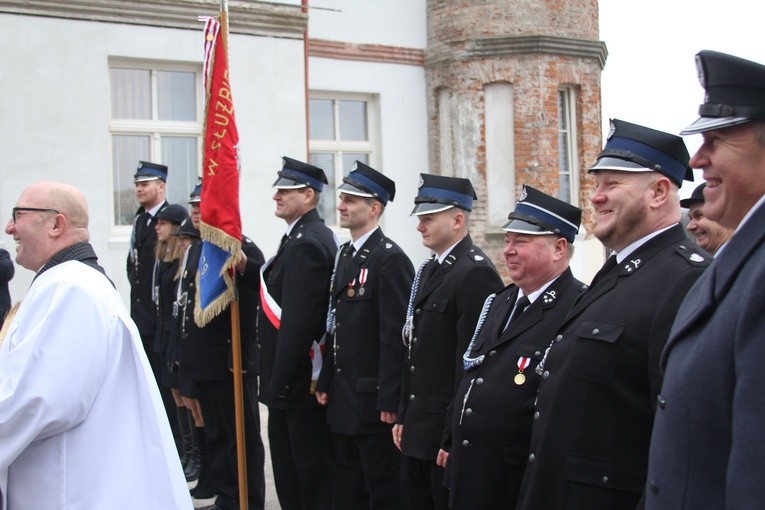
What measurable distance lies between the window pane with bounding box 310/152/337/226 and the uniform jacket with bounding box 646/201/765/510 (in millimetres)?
11116

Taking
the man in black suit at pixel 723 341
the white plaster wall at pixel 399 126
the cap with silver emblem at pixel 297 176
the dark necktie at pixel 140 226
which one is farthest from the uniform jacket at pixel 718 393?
the white plaster wall at pixel 399 126

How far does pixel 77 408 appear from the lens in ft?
10.7

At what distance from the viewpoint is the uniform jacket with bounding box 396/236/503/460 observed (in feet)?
15.3

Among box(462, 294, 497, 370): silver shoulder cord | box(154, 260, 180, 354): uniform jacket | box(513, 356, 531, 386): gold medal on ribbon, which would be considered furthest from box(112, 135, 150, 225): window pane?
box(513, 356, 531, 386): gold medal on ribbon

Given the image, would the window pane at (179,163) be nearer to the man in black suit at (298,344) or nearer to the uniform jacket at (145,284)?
the uniform jacket at (145,284)

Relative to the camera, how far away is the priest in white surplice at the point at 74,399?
3205mm

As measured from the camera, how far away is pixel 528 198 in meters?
4.29

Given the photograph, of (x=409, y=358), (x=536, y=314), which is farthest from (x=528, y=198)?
(x=409, y=358)

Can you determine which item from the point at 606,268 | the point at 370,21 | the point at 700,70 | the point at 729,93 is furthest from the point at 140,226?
the point at 729,93

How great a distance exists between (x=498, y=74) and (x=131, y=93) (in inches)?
207

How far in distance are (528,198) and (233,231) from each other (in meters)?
2.65

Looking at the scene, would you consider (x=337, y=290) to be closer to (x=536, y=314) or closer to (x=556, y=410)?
(x=536, y=314)

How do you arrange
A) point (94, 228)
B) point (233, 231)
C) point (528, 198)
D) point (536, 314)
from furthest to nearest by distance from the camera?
point (94, 228) < point (233, 231) < point (528, 198) < point (536, 314)

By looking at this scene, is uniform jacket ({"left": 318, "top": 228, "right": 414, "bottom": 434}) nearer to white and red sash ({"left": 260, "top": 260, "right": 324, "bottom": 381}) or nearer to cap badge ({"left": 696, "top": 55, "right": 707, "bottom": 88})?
white and red sash ({"left": 260, "top": 260, "right": 324, "bottom": 381})
